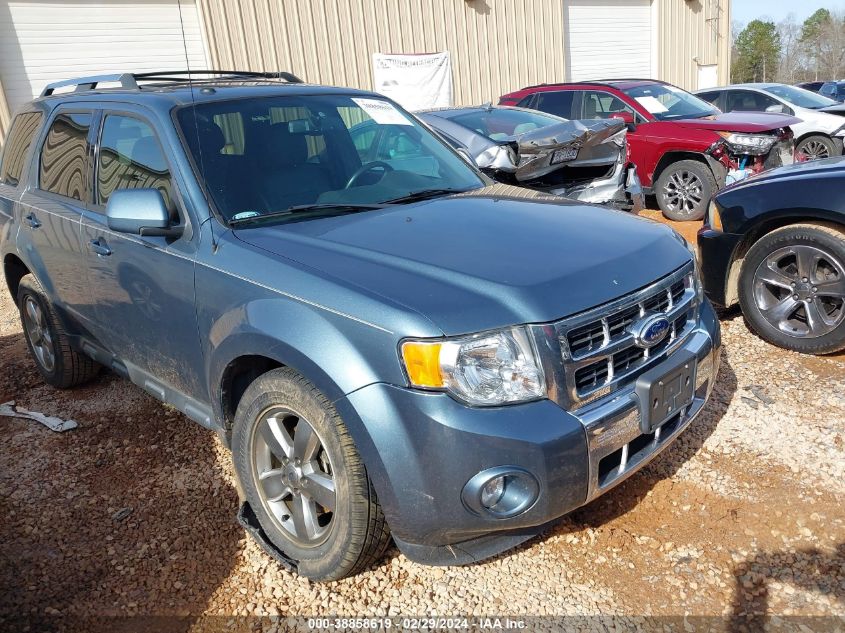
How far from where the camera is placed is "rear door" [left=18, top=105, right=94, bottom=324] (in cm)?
370

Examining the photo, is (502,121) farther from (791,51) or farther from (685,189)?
(791,51)

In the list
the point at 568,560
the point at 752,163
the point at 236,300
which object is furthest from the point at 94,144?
the point at 752,163

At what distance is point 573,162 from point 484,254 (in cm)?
412

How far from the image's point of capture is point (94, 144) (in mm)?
3604

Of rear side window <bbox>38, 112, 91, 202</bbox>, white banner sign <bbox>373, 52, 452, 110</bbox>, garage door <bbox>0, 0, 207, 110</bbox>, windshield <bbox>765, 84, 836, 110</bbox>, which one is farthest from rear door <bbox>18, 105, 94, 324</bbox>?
windshield <bbox>765, 84, 836, 110</bbox>

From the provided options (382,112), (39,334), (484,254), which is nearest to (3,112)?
(39,334)

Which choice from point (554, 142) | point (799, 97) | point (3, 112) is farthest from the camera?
point (799, 97)

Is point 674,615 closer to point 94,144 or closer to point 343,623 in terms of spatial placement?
point 343,623

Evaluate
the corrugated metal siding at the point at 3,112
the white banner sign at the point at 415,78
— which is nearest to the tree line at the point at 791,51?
the white banner sign at the point at 415,78

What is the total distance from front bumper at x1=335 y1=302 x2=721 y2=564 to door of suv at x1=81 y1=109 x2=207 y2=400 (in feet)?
3.56

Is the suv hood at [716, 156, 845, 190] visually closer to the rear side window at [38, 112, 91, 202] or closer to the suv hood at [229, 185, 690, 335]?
the suv hood at [229, 185, 690, 335]

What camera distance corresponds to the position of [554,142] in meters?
5.82

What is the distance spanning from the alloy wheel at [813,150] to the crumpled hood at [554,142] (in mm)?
6035

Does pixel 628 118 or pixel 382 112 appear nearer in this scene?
pixel 382 112
